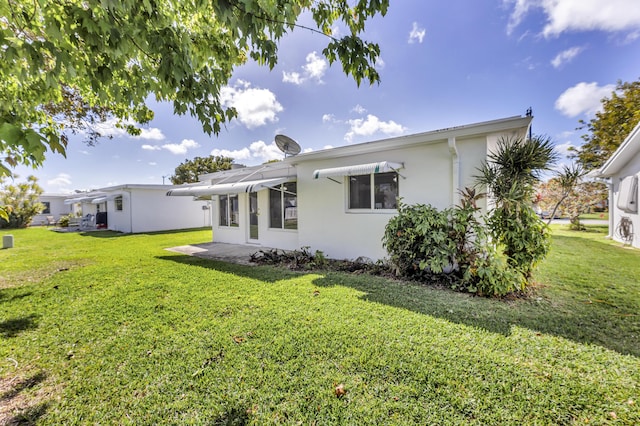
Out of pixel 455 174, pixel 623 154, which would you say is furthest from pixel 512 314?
pixel 623 154

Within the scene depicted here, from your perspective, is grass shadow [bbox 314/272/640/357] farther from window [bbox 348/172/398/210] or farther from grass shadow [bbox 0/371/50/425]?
grass shadow [bbox 0/371/50/425]

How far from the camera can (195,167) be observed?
5666 centimetres

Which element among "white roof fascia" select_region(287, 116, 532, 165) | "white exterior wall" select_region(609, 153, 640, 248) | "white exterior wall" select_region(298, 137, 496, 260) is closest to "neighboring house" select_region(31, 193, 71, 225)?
"white exterior wall" select_region(298, 137, 496, 260)

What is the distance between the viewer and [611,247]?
1534 cm

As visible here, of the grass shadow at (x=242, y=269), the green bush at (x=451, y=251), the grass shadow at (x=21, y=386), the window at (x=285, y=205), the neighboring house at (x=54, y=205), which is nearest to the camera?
the grass shadow at (x=21, y=386)

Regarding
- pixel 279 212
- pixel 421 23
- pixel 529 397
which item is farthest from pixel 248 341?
pixel 421 23

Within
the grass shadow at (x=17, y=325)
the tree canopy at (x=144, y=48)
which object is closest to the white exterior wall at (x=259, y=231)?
the grass shadow at (x=17, y=325)

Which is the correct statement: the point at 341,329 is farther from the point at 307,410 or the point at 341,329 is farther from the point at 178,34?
the point at 178,34

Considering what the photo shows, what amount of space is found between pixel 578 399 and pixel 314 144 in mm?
17499

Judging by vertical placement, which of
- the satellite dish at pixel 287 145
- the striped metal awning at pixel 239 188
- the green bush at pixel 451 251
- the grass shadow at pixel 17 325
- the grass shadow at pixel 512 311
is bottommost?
the grass shadow at pixel 17 325

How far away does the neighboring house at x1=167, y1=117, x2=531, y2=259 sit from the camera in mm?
9531

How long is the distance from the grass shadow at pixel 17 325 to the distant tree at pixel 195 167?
174ft

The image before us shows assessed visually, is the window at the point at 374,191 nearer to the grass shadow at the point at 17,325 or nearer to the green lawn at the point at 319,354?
the green lawn at the point at 319,354

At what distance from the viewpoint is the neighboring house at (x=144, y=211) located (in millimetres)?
Result: 29203
